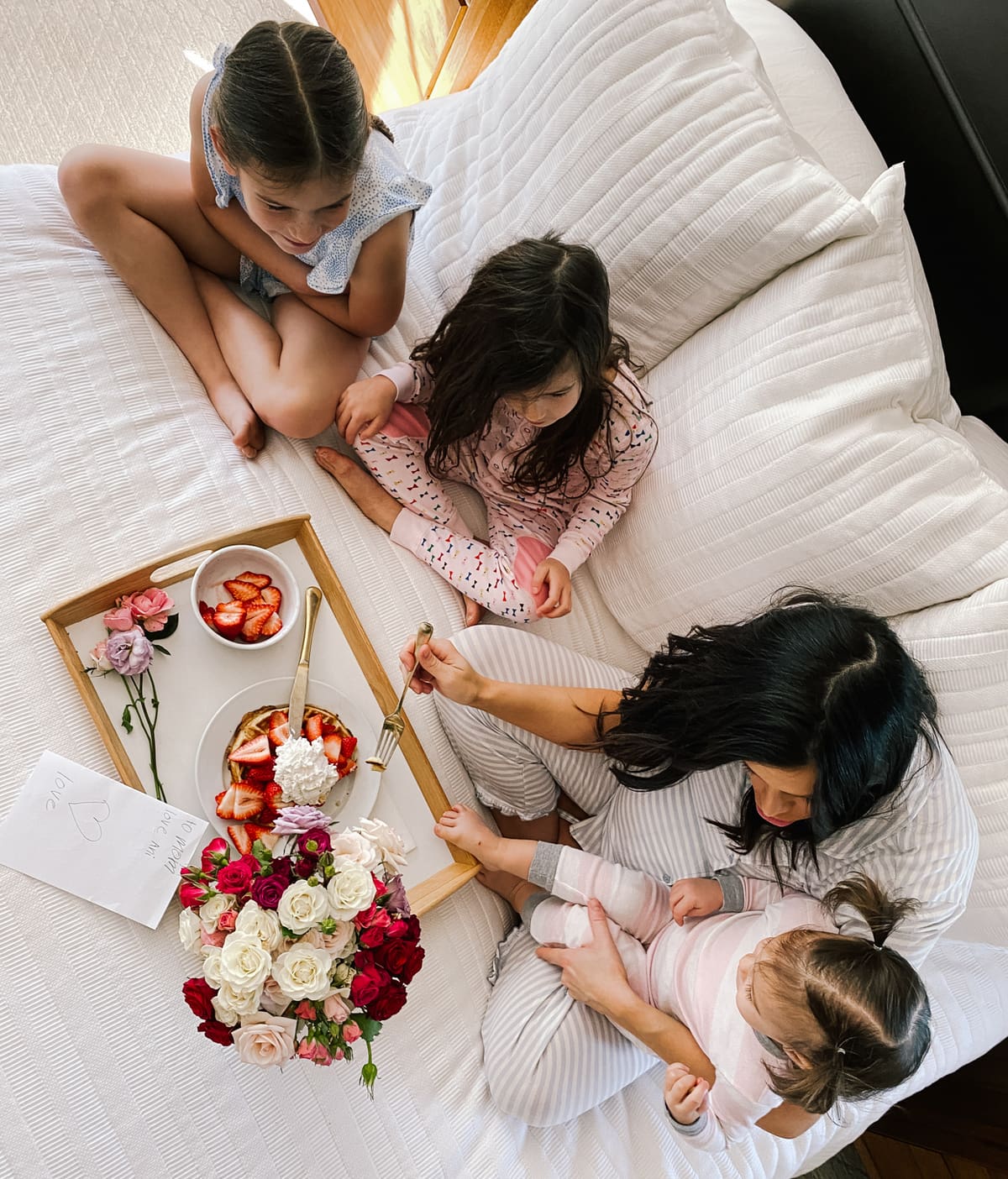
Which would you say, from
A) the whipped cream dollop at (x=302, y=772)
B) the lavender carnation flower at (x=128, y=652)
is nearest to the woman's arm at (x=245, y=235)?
the lavender carnation flower at (x=128, y=652)

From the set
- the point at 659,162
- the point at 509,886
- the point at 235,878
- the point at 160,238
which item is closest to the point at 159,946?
the point at 235,878

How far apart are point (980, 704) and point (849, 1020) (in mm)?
374

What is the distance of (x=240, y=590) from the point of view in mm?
1037

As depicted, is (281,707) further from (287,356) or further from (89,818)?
(287,356)

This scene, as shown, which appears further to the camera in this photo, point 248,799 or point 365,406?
point 365,406

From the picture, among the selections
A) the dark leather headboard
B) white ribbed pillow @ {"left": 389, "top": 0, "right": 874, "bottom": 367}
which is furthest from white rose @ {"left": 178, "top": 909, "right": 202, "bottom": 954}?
the dark leather headboard

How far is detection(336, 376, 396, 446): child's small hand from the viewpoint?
115 centimetres

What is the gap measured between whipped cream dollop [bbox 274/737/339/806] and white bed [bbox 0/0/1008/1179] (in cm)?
20

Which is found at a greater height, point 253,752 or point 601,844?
point 253,752

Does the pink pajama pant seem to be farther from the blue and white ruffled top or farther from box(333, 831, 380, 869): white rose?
box(333, 831, 380, 869): white rose

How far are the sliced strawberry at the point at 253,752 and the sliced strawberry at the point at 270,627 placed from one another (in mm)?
130

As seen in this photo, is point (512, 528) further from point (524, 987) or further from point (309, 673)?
point (524, 987)

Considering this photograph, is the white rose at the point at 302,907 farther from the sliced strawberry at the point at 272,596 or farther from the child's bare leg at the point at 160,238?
the child's bare leg at the point at 160,238

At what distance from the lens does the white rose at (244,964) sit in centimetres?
73
